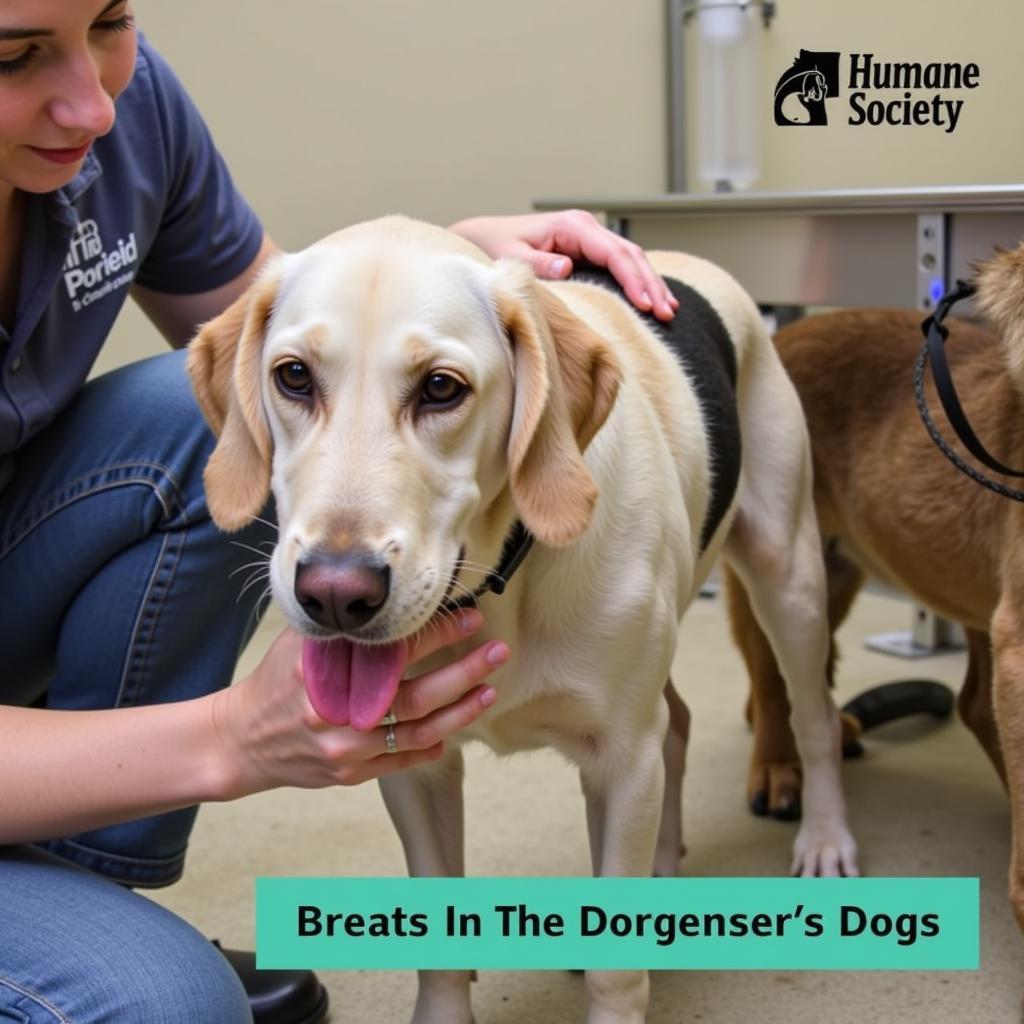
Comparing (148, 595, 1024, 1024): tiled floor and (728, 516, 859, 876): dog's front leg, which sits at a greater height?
(728, 516, 859, 876): dog's front leg

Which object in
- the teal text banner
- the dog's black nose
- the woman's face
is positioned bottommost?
the teal text banner

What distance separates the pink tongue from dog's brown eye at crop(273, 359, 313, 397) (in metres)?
0.21

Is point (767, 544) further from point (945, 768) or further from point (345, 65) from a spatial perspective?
point (345, 65)

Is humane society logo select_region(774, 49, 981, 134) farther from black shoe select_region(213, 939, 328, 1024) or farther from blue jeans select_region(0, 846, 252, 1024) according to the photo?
blue jeans select_region(0, 846, 252, 1024)

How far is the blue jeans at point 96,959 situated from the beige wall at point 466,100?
209cm

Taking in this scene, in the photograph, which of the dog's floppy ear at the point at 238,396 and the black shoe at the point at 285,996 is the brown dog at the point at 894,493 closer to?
the black shoe at the point at 285,996

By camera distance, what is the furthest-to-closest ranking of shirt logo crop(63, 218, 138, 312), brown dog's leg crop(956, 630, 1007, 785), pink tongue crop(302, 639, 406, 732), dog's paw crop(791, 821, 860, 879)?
brown dog's leg crop(956, 630, 1007, 785) → dog's paw crop(791, 821, 860, 879) → shirt logo crop(63, 218, 138, 312) → pink tongue crop(302, 639, 406, 732)

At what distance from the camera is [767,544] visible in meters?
1.84

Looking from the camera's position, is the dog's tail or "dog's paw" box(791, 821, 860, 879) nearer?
the dog's tail

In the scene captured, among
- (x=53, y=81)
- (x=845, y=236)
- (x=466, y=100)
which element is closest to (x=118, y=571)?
(x=53, y=81)

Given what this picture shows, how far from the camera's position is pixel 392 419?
1.08 meters

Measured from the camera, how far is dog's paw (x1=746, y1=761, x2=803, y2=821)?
215 centimetres

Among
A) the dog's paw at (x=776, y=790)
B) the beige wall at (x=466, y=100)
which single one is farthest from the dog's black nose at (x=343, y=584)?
the beige wall at (x=466, y=100)

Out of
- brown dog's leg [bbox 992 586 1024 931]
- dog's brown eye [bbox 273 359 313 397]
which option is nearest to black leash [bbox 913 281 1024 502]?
brown dog's leg [bbox 992 586 1024 931]
